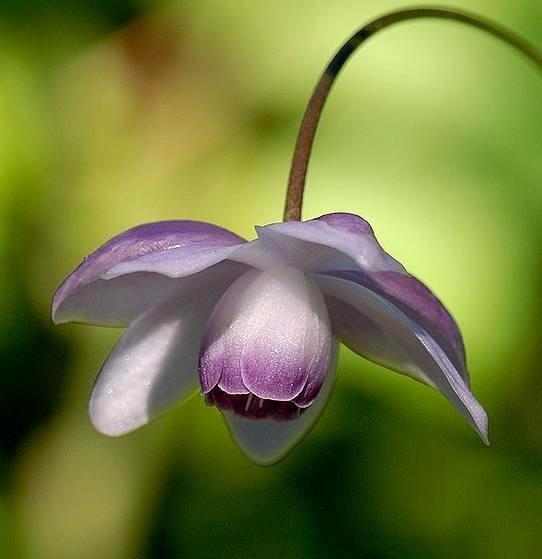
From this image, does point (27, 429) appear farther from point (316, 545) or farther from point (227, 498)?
point (316, 545)

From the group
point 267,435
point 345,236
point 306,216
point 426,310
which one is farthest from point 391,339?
point 306,216

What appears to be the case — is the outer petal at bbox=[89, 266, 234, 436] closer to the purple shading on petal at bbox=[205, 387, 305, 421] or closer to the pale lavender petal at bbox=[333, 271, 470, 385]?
the purple shading on petal at bbox=[205, 387, 305, 421]

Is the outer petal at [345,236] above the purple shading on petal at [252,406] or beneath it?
above

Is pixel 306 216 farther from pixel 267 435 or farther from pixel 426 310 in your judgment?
pixel 426 310

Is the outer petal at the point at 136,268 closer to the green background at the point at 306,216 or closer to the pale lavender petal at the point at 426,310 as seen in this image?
the pale lavender petal at the point at 426,310

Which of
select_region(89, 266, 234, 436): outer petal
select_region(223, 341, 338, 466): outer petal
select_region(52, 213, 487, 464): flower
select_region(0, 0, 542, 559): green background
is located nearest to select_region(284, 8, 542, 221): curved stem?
select_region(52, 213, 487, 464): flower

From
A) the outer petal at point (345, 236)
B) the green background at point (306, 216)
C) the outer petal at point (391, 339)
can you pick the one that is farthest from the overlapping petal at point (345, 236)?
the green background at point (306, 216)

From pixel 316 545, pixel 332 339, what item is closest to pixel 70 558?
pixel 316 545
